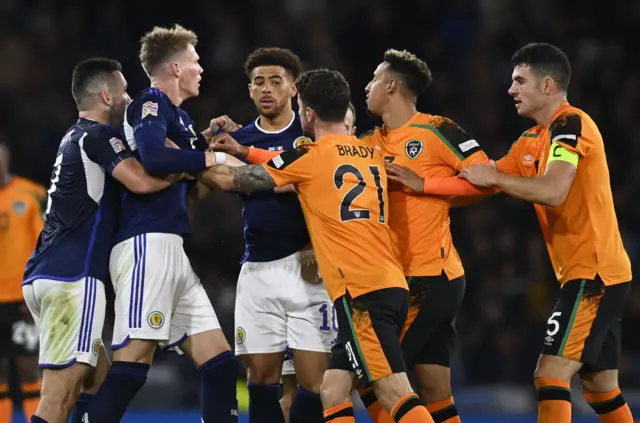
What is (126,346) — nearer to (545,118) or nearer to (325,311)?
(325,311)

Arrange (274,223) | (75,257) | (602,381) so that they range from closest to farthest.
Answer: (75,257)
(602,381)
(274,223)

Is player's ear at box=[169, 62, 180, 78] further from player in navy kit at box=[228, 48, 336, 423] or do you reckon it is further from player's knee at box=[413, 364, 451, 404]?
player's knee at box=[413, 364, 451, 404]

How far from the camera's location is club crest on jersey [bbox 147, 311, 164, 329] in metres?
5.62

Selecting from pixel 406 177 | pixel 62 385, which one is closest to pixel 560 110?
pixel 406 177

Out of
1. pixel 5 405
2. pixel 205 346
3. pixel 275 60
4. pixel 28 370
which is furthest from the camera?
pixel 28 370

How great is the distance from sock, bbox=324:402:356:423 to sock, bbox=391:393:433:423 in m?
0.26

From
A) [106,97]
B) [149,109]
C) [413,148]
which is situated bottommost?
[413,148]

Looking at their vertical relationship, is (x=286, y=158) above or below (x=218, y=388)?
above

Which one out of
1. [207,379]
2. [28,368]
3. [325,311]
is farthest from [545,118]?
[28,368]

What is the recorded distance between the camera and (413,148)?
5914 mm

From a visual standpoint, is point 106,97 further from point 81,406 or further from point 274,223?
point 81,406

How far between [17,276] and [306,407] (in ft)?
10.2

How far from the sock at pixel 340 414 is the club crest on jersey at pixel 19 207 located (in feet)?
12.4

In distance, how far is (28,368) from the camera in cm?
802
